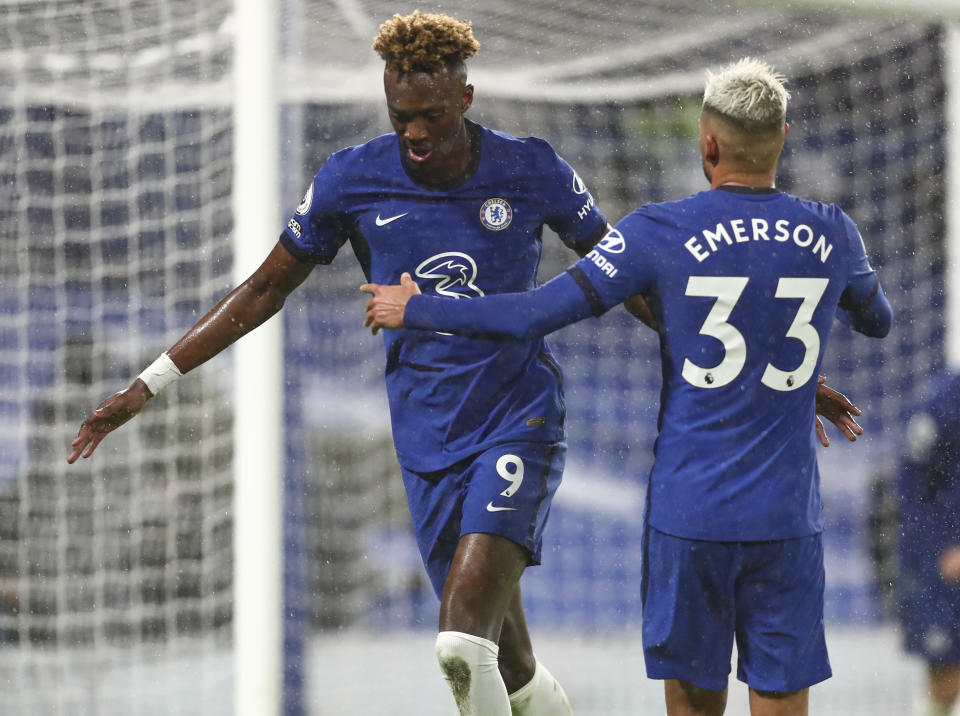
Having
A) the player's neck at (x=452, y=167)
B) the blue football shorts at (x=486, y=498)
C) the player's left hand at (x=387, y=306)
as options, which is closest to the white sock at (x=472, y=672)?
the blue football shorts at (x=486, y=498)

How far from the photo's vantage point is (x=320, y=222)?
139 inches

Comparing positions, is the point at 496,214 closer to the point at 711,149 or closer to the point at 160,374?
the point at 711,149

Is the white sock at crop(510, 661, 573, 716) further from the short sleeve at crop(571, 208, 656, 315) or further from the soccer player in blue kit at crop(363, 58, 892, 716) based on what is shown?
the short sleeve at crop(571, 208, 656, 315)

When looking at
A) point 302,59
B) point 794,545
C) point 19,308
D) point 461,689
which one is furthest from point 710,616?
point 19,308

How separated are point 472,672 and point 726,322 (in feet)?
3.56

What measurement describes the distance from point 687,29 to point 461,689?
511 centimetres

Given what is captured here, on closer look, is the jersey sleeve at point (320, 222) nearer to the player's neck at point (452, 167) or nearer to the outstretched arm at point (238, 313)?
A: the outstretched arm at point (238, 313)

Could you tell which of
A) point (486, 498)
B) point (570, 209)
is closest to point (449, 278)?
point (570, 209)

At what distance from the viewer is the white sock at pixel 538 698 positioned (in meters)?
3.66

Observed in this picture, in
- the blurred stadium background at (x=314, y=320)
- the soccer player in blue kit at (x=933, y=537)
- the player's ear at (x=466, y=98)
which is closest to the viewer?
the player's ear at (x=466, y=98)

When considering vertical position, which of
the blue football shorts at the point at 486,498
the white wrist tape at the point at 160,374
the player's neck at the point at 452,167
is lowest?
the blue football shorts at the point at 486,498

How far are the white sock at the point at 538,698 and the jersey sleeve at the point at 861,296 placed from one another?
1.40m

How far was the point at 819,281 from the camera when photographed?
2.82m

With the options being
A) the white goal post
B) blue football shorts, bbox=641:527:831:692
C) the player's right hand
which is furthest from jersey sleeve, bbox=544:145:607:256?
the white goal post
